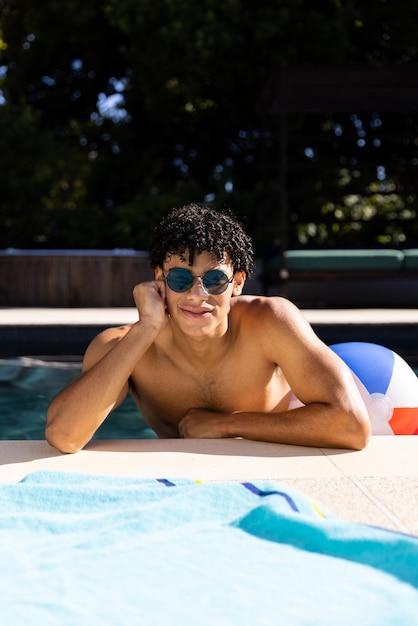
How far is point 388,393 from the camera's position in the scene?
3285 millimetres

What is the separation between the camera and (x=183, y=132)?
45.8ft

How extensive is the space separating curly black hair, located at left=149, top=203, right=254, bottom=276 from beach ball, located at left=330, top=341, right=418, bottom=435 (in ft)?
2.80

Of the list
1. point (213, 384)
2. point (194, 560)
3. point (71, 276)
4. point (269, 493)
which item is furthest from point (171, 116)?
point (194, 560)

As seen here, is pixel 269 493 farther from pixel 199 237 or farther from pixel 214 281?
pixel 199 237

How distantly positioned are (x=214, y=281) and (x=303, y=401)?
0.52m

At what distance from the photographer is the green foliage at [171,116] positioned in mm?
12203

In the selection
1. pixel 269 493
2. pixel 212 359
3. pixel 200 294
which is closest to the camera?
pixel 269 493

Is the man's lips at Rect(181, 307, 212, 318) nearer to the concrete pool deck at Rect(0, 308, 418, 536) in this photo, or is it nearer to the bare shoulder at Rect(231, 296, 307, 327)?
the bare shoulder at Rect(231, 296, 307, 327)

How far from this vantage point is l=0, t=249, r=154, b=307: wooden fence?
1199cm

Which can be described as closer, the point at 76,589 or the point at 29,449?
the point at 76,589

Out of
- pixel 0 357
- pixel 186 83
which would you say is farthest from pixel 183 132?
pixel 0 357

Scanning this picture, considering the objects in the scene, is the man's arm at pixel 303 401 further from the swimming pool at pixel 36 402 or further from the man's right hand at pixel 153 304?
the swimming pool at pixel 36 402

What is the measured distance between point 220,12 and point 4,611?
11.9m

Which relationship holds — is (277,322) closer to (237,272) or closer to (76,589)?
(237,272)
